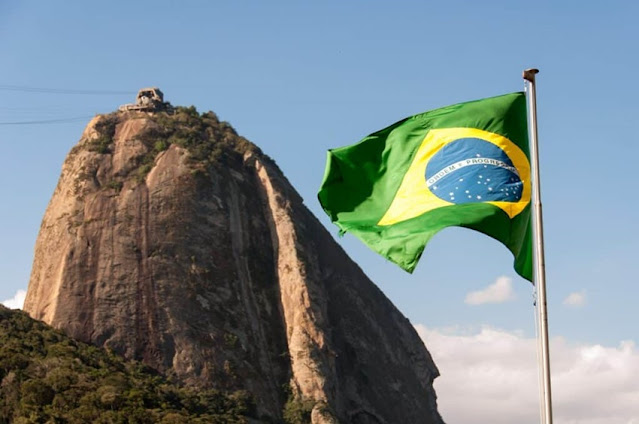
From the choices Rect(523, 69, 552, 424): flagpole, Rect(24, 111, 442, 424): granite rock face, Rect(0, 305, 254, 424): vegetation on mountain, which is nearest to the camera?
Rect(523, 69, 552, 424): flagpole

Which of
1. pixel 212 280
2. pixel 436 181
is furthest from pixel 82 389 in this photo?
pixel 436 181

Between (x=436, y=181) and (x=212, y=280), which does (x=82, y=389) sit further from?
(x=436, y=181)

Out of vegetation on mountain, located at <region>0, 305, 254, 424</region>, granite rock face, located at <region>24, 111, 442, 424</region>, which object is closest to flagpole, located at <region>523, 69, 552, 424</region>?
vegetation on mountain, located at <region>0, 305, 254, 424</region>

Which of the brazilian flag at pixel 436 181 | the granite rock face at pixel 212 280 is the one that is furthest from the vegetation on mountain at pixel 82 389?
the brazilian flag at pixel 436 181

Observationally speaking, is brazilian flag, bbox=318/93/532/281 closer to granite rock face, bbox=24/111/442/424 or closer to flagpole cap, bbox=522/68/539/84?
flagpole cap, bbox=522/68/539/84

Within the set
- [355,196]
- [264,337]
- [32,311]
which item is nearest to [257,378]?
[264,337]
